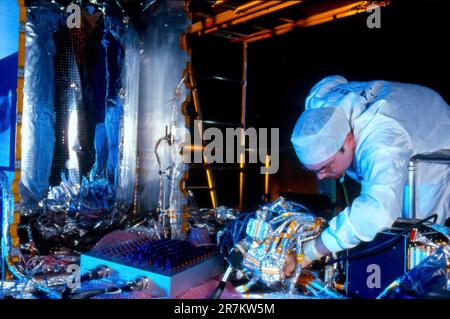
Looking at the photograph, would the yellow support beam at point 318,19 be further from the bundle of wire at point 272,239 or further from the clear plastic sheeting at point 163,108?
the bundle of wire at point 272,239

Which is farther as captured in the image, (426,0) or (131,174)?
(426,0)

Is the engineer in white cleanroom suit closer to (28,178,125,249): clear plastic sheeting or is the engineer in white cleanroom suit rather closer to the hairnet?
the hairnet

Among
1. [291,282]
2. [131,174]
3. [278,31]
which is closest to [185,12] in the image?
[131,174]

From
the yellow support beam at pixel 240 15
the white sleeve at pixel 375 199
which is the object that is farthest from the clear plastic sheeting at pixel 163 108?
the yellow support beam at pixel 240 15

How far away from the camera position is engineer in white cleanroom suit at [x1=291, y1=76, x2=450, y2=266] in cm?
108

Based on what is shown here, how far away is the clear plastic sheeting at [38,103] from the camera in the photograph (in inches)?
69.4

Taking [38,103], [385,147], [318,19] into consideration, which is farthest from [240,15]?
[385,147]

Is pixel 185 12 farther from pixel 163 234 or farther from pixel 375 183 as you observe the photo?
pixel 375 183

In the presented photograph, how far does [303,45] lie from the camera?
3580 mm

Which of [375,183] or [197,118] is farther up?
[197,118]

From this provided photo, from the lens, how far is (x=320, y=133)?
1313 mm

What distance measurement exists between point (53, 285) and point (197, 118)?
8.04 ft

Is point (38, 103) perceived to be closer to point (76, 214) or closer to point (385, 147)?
point (76, 214)

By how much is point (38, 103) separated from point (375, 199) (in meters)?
1.64
